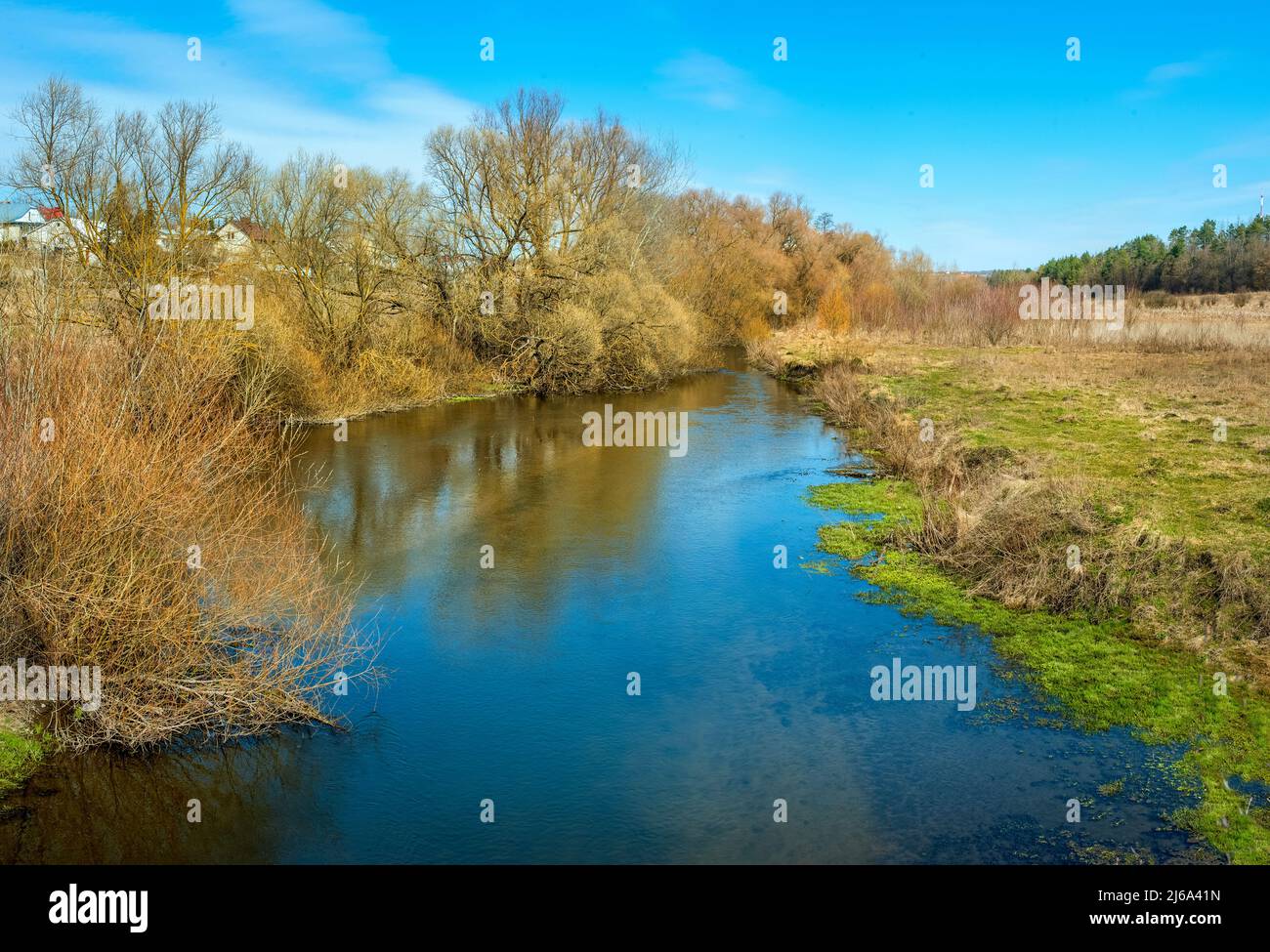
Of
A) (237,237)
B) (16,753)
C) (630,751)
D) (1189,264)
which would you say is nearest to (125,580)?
(16,753)

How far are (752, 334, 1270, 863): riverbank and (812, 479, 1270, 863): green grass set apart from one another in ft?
0.06

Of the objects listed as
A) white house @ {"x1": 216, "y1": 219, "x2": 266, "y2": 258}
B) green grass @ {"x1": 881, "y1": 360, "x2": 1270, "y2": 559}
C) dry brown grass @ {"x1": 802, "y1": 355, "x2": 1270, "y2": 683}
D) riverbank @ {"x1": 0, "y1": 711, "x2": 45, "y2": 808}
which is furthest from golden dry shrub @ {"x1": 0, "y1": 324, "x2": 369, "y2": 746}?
white house @ {"x1": 216, "y1": 219, "x2": 266, "y2": 258}

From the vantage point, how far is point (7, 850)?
634 cm

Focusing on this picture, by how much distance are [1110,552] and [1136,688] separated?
2.51m

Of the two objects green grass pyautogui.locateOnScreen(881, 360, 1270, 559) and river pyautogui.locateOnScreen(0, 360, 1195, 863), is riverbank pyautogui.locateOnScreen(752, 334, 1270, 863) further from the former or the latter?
river pyautogui.locateOnScreen(0, 360, 1195, 863)

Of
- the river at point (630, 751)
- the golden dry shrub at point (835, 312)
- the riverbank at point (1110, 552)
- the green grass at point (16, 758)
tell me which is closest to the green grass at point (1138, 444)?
the riverbank at point (1110, 552)

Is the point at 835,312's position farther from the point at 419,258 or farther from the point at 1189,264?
the point at 1189,264

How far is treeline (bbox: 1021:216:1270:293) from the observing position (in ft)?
216

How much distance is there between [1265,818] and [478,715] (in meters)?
6.00

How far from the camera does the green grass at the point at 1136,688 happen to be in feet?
22.0

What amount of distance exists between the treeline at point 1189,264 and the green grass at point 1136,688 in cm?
6467
